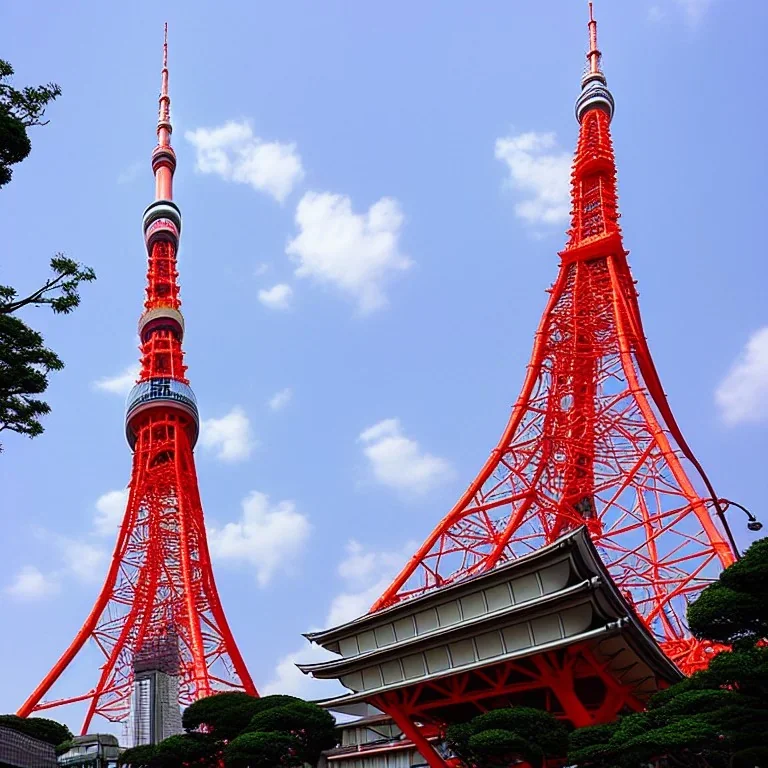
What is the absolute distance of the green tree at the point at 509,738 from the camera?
18953mm

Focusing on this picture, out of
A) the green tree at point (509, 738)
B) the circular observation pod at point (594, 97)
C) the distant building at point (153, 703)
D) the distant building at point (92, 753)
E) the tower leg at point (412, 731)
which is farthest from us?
the circular observation pod at point (594, 97)

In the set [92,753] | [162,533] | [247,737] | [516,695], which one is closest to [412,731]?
[516,695]

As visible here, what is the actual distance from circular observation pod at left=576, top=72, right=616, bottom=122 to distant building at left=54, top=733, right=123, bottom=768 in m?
35.8

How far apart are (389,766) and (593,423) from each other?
15956 mm

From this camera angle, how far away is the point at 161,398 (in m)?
50.8

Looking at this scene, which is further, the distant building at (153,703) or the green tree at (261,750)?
A: the distant building at (153,703)

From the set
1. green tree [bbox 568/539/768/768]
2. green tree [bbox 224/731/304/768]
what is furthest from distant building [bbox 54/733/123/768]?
green tree [bbox 568/539/768/768]

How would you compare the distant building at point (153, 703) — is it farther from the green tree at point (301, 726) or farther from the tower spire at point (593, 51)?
the tower spire at point (593, 51)

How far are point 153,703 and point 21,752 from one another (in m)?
7.91

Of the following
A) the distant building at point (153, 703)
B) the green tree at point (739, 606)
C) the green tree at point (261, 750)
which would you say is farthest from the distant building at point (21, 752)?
the green tree at point (739, 606)

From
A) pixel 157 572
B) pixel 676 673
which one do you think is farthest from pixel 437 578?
pixel 157 572

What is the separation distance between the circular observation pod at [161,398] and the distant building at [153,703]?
2282 cm

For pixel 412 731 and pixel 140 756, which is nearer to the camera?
pixel 412 731

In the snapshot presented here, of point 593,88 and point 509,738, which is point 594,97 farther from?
point 509,738
